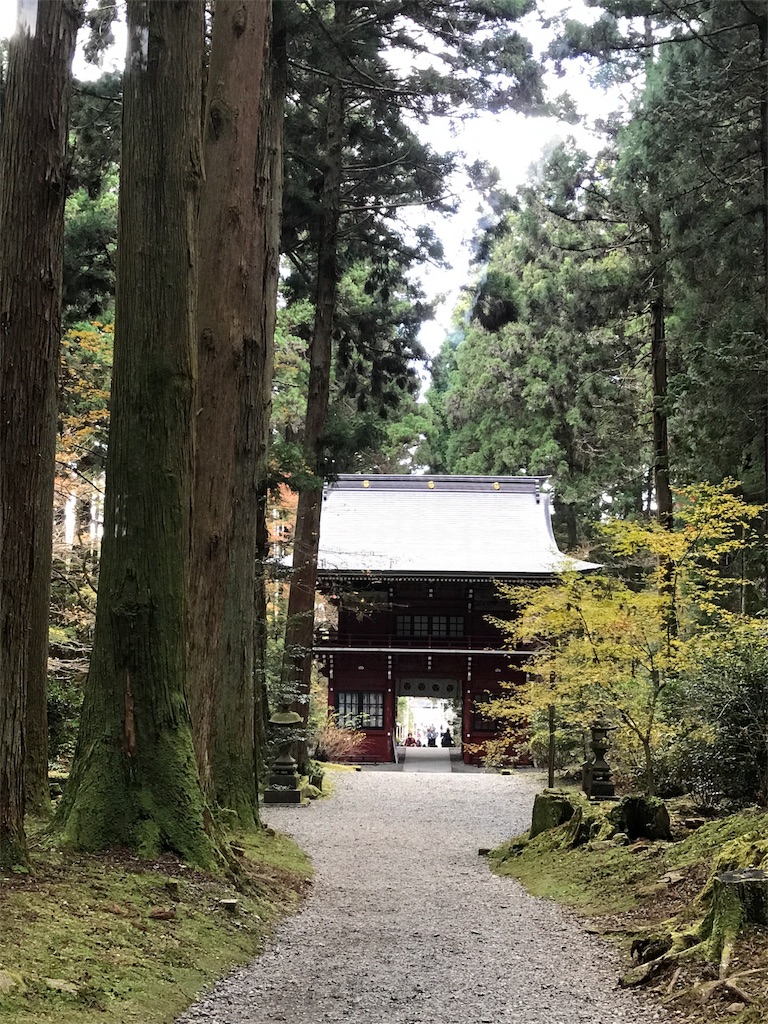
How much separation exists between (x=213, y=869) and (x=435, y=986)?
1299mm

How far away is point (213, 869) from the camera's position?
4410mm

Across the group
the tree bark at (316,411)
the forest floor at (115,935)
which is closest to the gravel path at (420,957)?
the forest floor at (115,935)

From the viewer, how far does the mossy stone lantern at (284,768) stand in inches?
470

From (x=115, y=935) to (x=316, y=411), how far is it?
32.3ft

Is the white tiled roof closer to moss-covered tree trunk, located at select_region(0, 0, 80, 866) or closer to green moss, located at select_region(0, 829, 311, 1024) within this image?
moss-covered tree trunk, located at select_region(0, 0, 80, 866)

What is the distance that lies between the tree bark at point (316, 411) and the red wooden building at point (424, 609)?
Answer: 622 cm

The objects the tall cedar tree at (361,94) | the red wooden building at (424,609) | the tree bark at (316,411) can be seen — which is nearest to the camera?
the tall cedar tree at (361,94)

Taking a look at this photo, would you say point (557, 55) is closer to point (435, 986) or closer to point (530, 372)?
point (435, 986)

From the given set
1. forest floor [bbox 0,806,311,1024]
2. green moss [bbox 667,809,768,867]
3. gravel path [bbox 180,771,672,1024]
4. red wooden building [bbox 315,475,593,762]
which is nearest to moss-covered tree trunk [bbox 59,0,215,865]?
forest floor [bbox 0,806,311,1024]

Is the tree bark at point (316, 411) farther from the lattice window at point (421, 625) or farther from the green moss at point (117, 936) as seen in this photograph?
the lattice window at point (421, 625)

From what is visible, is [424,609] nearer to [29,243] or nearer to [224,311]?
[224,311]

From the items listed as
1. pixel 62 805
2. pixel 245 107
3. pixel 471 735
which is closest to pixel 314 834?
pixel 62 805

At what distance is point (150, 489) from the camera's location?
448 centimetres

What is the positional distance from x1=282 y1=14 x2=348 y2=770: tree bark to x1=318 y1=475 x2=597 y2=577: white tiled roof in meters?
5.92
